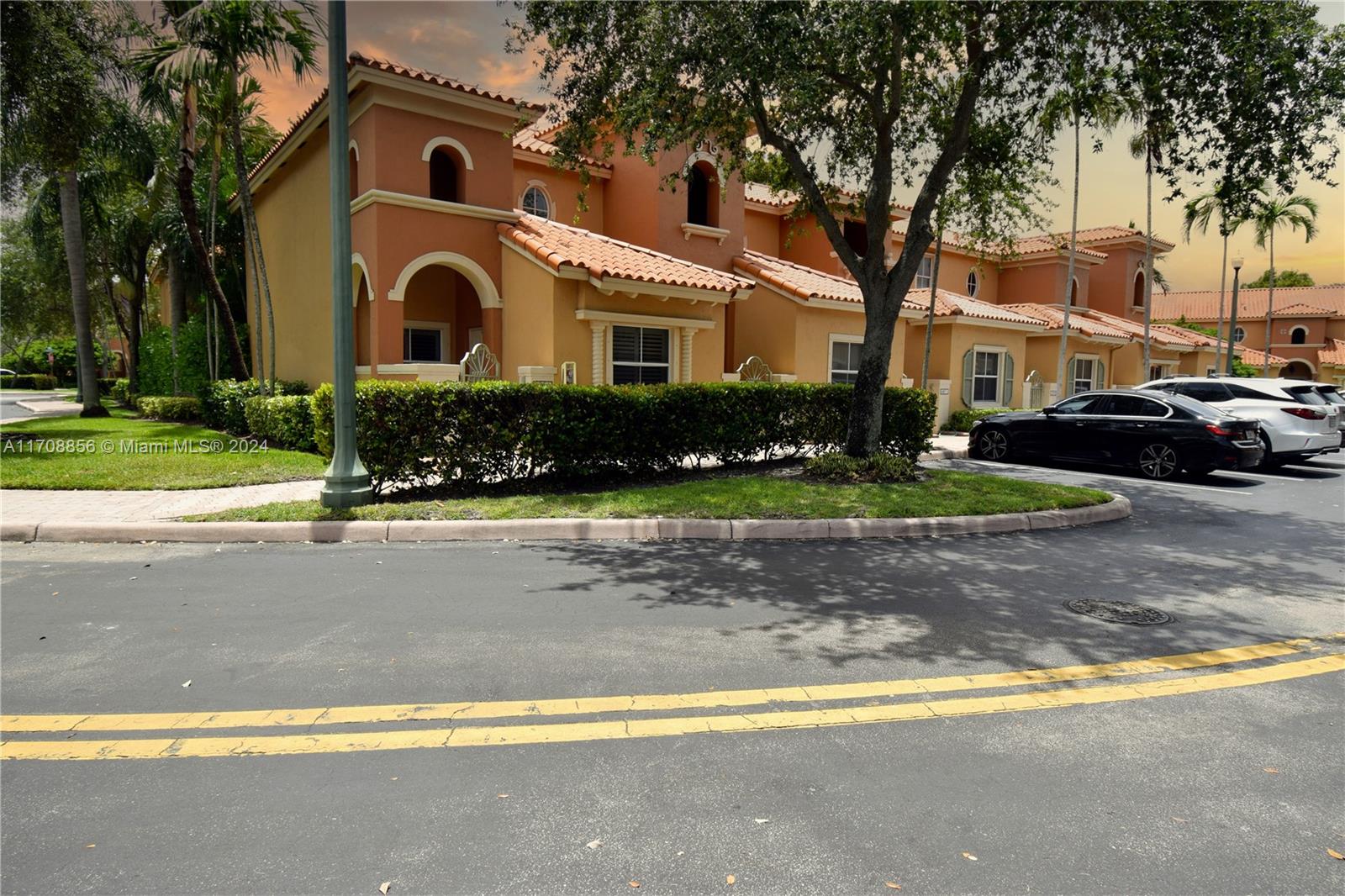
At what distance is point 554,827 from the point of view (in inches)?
104

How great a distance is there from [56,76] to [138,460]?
639cm

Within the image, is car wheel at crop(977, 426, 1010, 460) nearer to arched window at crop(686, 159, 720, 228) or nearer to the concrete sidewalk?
arched window at crop(686, 159, 720, 228)

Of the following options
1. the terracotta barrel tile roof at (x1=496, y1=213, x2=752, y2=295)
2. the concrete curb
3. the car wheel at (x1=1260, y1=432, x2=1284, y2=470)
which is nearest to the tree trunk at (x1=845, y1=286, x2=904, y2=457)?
the concrete curb

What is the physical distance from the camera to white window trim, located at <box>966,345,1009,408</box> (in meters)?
22.6

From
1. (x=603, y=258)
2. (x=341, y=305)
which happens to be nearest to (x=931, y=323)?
(x=603, y=258)

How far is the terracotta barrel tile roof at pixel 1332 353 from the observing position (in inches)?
1806

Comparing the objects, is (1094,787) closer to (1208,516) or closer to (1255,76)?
(1208,516)

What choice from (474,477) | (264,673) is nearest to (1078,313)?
(474,477)

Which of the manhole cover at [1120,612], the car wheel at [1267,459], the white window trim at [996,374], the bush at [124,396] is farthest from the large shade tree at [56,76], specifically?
the white window trim at [996,374]

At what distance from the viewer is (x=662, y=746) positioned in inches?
128

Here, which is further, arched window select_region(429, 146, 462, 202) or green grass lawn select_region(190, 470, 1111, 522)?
arched window select_region(429, 146, 462, 202)

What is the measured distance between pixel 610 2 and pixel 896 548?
7.80 metres

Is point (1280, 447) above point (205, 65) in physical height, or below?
below

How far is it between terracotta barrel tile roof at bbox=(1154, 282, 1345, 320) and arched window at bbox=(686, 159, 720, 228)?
44.7 m
